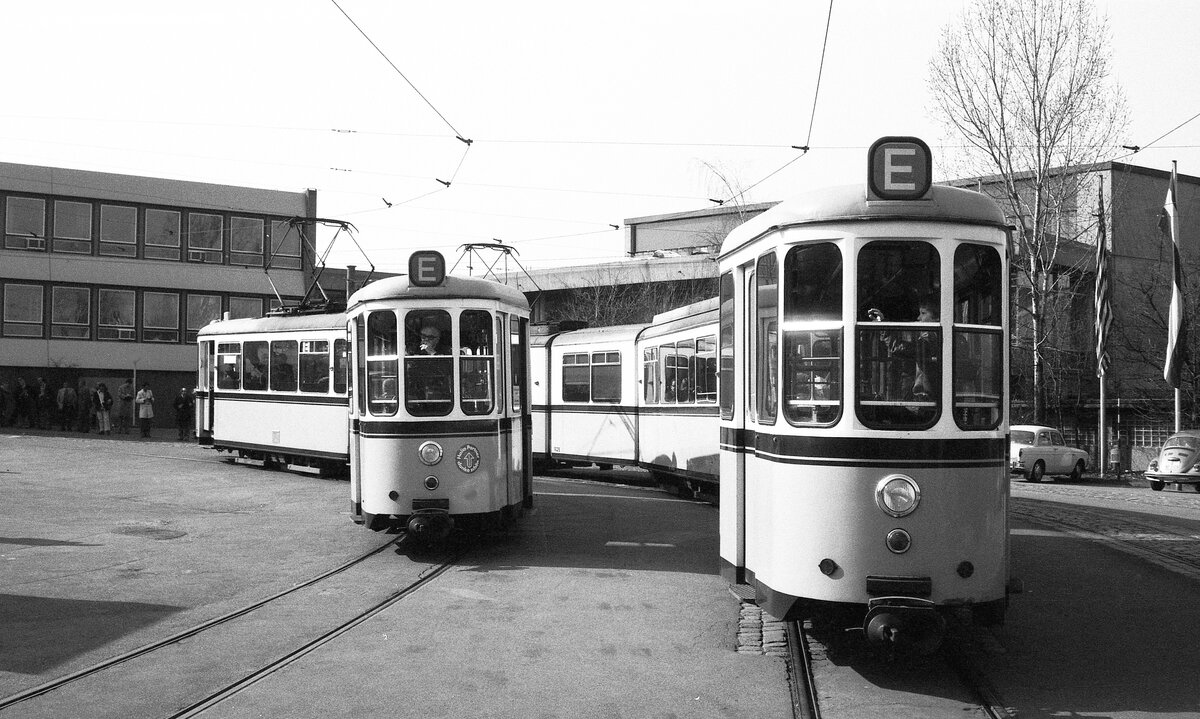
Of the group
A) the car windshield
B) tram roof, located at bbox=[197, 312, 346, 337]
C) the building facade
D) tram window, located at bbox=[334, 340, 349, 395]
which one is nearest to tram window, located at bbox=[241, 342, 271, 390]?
tram roof, located at bbox=[197, 312, 346, 337]

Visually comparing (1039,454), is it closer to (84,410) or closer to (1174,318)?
(1174,318)

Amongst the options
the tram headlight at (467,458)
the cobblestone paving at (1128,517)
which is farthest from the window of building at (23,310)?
the tram headlight at (467,458)

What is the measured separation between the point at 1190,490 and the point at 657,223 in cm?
3587

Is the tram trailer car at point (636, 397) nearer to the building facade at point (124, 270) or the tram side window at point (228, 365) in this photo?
the tram side window at point (228, 365)

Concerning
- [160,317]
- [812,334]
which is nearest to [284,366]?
[812,334]

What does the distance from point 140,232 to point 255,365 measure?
23.7 metres

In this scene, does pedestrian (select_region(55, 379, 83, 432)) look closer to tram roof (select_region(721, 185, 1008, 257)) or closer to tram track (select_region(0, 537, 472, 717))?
tram track (select_region(0, 537, 472, 717))

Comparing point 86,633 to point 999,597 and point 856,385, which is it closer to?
point 856,385

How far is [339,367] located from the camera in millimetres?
20734

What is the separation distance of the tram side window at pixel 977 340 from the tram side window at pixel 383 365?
261 inches

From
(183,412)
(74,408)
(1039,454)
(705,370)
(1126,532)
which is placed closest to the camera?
(1126,532)

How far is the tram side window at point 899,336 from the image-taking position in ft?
22.9

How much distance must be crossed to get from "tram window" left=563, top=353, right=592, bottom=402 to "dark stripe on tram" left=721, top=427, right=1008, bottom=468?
1469 centimetres

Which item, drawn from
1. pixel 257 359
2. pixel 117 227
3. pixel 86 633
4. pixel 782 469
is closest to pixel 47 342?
pixel 117 227
